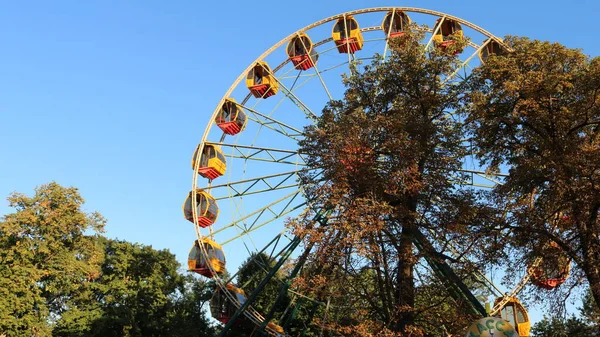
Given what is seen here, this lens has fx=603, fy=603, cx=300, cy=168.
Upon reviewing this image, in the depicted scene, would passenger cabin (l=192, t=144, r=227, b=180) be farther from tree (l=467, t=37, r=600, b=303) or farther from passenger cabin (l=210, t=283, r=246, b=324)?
tree (l=467, t=37, r=600, b=303)

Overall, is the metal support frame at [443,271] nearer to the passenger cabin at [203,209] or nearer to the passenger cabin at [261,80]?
the passenger cabin at [203,209]

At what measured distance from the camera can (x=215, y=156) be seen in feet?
83.6

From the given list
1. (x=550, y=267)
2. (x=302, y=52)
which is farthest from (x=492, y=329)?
(x=302, y=52)

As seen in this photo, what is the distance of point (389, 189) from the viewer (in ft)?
54.0

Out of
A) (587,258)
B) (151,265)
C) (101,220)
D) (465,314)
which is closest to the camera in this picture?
(587,258)

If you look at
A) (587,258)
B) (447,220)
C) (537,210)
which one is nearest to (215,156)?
(447,220)

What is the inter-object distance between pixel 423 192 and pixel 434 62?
12.7 ft

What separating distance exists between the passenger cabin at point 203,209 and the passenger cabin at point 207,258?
842 mm

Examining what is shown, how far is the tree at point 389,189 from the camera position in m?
16.1

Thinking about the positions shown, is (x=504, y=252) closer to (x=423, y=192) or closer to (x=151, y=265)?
(x=423, y=192)

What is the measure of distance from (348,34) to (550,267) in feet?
47.1

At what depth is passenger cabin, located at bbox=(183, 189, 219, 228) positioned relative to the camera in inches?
971

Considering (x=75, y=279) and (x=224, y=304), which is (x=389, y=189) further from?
(x=75, y=279)

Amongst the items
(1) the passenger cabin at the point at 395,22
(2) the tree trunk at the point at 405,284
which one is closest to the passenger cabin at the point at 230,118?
(1) the passenger cabin at the point at 395,22
